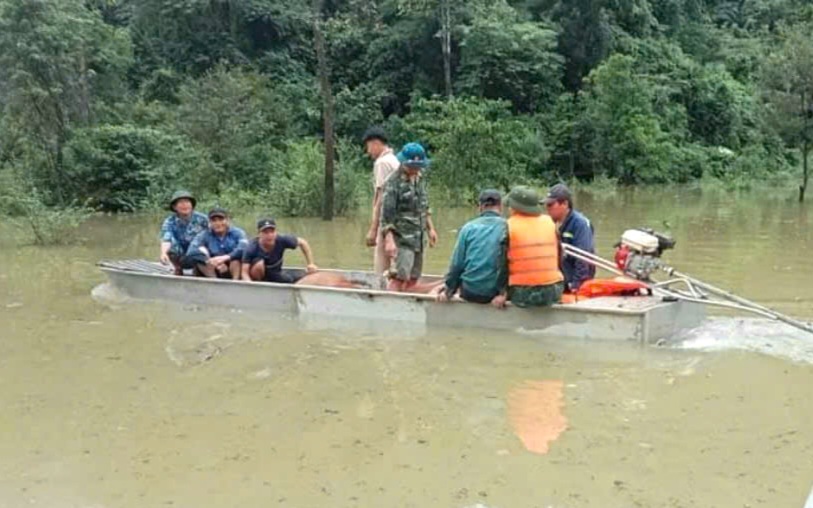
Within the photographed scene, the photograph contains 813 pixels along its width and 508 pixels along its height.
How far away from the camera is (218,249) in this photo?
9.04 meters

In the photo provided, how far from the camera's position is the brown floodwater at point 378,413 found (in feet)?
14.0

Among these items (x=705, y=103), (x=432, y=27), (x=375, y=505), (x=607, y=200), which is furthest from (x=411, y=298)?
(x=705, y=103)

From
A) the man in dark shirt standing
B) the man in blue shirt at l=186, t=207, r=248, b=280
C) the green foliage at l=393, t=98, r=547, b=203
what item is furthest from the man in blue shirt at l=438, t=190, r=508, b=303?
the green foliage at l=393, t=98, r=547, b=203

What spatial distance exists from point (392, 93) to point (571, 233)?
83.6ft

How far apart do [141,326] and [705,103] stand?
94.4ft

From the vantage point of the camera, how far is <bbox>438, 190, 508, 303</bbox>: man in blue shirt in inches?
281

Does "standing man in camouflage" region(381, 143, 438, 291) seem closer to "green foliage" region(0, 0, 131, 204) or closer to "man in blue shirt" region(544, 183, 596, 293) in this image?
"man in blue shirt" region(544, 183, 596, 293)

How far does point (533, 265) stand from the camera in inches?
272

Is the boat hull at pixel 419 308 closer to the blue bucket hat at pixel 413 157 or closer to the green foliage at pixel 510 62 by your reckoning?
the blue bucket hat at pixel 413 157

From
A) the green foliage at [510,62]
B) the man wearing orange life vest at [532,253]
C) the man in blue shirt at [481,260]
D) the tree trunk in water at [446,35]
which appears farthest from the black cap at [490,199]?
the green foliage at [510,62]

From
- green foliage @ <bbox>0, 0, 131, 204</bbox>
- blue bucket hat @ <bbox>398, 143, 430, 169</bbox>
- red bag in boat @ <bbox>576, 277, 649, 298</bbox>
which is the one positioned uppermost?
green foliage @ <bbox>0, 0, 131, 204</bbox>

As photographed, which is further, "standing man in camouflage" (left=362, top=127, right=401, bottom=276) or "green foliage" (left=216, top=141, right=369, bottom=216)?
"green foliage" (left=216, top=141, right=369, bottom=216)

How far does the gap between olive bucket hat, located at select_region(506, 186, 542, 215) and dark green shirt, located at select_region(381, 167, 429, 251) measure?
1.39 meters

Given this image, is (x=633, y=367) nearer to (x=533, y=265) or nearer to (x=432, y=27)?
(x=533, y=265)
